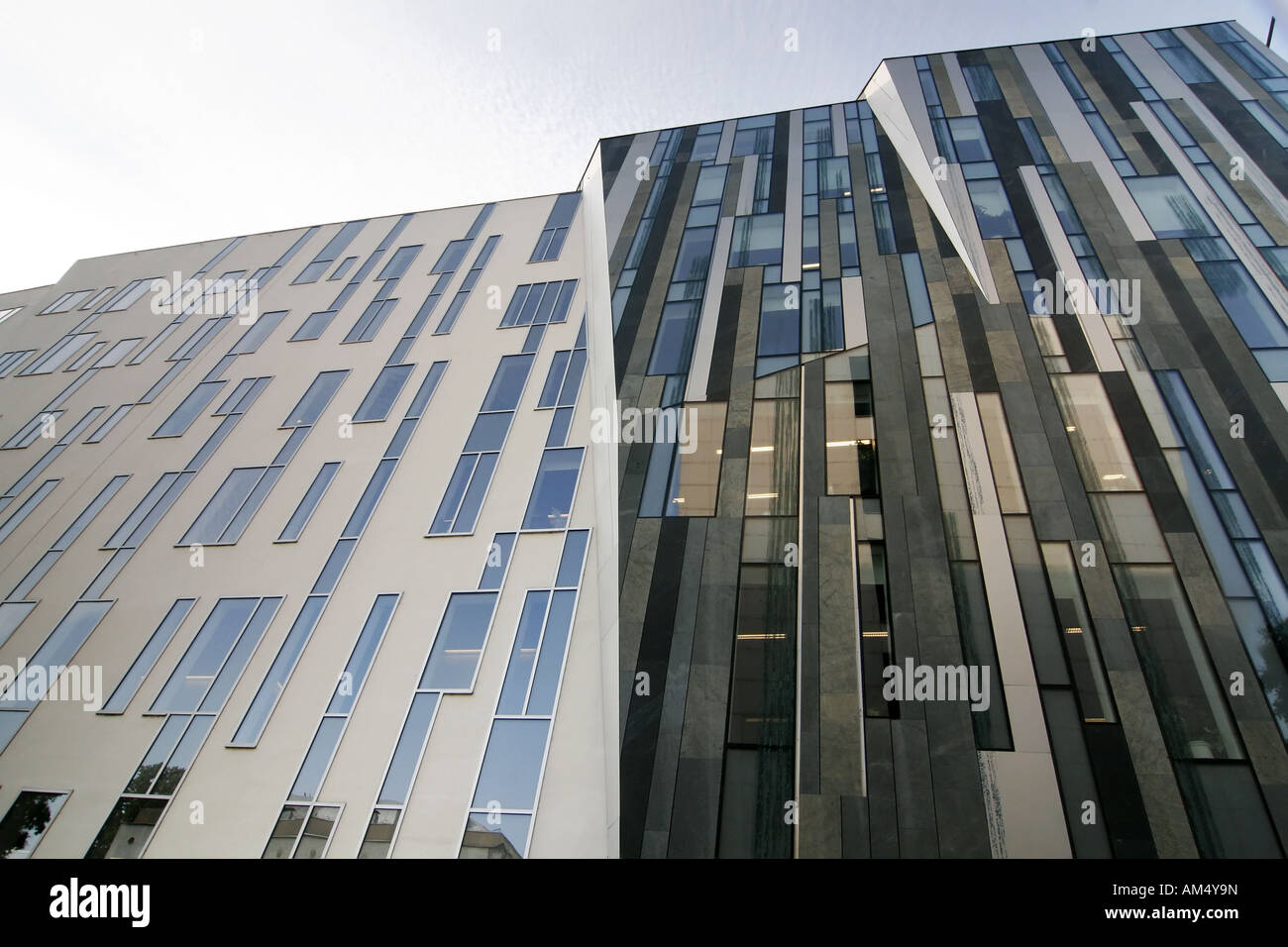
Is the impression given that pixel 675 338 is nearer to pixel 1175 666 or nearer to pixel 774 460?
pixel 774 460

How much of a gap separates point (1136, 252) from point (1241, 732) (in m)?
10.9

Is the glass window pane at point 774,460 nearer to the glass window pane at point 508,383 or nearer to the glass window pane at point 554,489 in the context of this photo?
the glass window pane at point 554,489

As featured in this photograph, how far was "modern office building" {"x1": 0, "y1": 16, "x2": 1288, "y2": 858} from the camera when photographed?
9797 mm

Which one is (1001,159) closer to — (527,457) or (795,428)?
Answer: (795,428)

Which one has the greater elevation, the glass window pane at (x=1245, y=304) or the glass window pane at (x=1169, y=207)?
the glass window pane at (x=1169, y=207)

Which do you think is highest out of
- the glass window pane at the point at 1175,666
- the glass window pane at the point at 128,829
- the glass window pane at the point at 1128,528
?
the glass window pane at the point at 1128,528

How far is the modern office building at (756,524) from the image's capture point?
9797mm

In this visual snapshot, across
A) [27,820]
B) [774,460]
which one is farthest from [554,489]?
[27,820]

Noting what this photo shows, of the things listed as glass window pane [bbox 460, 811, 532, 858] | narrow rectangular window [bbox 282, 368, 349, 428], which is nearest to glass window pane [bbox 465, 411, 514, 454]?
narrow rectangular window [bbox 282, 368, 349, 428]

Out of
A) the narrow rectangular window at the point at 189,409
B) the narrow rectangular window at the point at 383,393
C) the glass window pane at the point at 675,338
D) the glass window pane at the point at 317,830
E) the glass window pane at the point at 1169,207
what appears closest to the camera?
the glass window pane at the point at 317,830

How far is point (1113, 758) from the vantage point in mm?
9211

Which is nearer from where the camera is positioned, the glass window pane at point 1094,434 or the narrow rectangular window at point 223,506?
the glass window pane at point 1094,434

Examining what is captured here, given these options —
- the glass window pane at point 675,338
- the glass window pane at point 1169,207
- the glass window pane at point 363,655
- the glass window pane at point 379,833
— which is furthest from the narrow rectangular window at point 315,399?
the glass window pane at point 1169,207
